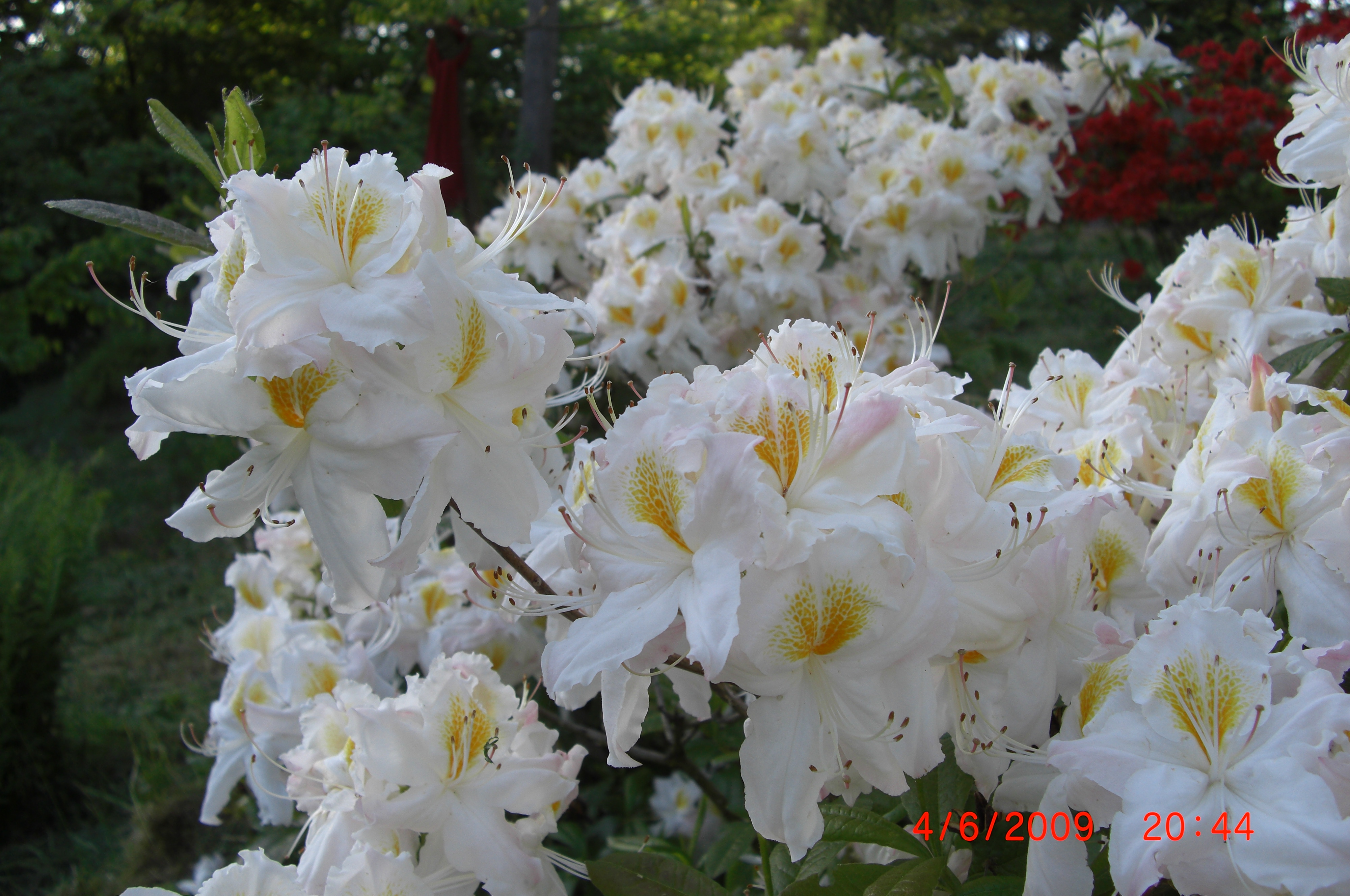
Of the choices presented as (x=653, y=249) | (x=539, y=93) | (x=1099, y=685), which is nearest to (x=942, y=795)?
(x=1099, y=685)

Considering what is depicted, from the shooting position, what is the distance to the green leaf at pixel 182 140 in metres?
0.97

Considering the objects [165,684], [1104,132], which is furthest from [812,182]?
[165,684]

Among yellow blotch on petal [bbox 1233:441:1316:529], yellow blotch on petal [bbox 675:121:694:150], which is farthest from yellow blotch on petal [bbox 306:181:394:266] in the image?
yellow blotch on petal [bbox 675:121:694:150]

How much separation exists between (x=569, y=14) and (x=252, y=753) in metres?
8.56

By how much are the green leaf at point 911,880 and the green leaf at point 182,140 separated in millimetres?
943

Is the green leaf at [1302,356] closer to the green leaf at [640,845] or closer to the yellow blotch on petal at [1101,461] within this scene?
the yellow blotch on petal at [1101,461]

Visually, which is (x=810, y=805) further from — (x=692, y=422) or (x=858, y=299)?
(x=858, y=299)

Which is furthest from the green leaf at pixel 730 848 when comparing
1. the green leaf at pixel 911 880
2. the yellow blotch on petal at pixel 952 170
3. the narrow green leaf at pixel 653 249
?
the yellow blotch on petal at pixel 952 170

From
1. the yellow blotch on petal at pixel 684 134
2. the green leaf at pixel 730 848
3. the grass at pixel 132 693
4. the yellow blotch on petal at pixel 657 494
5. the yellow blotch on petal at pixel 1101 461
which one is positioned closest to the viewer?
the yellow blotch on petal at pixel 657 494

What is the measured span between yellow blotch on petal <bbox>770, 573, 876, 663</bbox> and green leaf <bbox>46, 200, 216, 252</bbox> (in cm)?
70

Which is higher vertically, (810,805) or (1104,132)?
(810,805)

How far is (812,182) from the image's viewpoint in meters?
2.66

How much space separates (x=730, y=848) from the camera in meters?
1.57

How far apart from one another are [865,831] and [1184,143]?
5170mm
